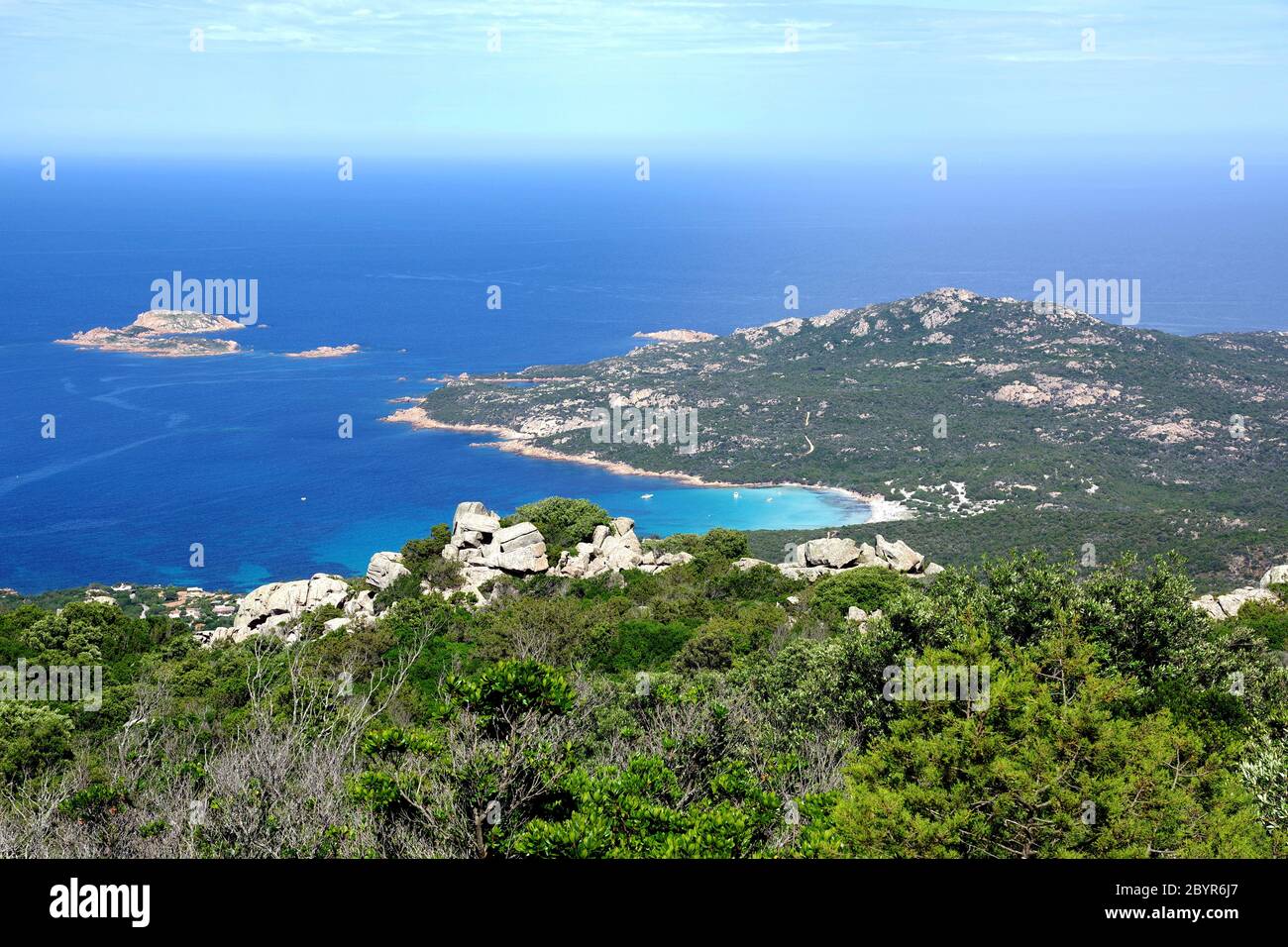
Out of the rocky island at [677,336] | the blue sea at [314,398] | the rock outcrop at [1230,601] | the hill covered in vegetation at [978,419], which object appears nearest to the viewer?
the rock outcrop at [1230,601]

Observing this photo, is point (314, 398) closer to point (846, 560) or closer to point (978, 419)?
point (978, 419)

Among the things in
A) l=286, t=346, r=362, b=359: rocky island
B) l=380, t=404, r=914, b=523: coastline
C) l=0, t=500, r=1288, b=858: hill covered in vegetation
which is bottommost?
l=380, t=404, r=914, b=523: coastline

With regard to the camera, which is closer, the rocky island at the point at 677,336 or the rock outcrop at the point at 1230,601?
the rock outcrop at the point at 1230,601

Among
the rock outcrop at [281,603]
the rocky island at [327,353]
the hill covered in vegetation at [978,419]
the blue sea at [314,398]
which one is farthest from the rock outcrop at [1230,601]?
the rocky island at [327,353]

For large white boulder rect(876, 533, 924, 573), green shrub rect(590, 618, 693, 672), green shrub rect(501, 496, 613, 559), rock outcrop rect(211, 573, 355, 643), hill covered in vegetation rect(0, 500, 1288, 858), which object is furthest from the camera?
green shrub rect(501, 496, 613, 559)

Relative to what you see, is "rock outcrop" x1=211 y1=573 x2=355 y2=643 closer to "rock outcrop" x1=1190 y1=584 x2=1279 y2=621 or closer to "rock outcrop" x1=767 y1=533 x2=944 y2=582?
"rock outcrop" x1=767 y1=533 x2=944 y2=582

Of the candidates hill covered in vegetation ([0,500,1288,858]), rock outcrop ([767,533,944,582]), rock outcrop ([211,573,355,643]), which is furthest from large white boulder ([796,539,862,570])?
rock outcrop ([211,573,355,643])

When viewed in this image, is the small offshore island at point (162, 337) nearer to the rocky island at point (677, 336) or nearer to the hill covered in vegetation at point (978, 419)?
the hill covered in vegetation at point (978, 419)
